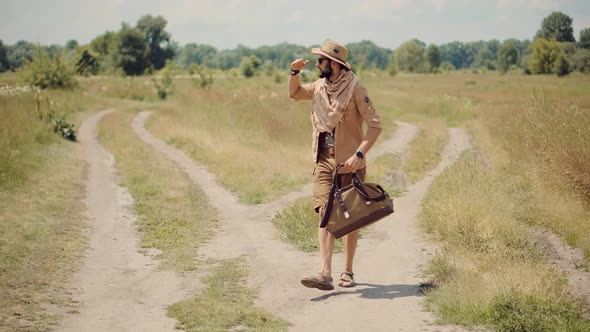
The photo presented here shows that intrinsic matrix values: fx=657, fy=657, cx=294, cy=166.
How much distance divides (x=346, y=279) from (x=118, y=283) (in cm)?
249

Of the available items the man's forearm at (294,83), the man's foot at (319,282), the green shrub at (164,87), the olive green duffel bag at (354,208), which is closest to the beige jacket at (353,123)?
the olive green duffel bag at (354,208)

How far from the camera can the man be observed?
20.3 ft

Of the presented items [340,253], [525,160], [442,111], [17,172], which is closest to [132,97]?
[442,111]

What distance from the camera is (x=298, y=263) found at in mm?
7695

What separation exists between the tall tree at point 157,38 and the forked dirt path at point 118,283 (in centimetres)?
10524

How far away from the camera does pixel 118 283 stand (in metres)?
7.12

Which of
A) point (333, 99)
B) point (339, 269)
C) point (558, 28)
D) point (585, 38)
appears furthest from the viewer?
point (558, 28)

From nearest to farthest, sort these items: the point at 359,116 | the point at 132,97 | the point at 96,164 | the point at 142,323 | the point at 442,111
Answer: the point at 142,323
the point at 359,116
the point at 96,164
the point at 442,111
the point at 132,97

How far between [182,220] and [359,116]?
4.67 meters

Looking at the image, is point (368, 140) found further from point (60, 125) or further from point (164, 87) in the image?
point (164, 87)

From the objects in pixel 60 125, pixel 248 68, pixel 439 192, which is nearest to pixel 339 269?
pixel 439 192

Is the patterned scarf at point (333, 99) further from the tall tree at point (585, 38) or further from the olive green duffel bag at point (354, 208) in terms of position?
the tall tree at point (585, 38)

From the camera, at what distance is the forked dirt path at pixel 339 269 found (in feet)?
18.2

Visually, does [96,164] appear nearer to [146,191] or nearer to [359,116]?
[146,191]
